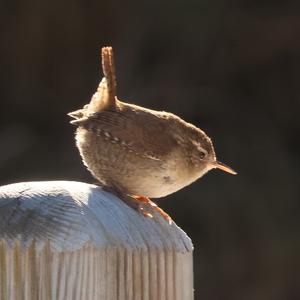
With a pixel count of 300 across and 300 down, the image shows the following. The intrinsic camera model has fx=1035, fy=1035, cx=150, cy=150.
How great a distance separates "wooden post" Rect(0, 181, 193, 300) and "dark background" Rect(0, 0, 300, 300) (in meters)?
5.31

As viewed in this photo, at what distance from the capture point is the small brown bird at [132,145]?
126 inches

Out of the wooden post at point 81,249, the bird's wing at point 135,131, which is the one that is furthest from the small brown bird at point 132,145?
the wooden post at point 81,249

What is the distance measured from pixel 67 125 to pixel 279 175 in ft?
5.30

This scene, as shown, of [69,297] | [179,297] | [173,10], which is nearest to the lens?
[69,297]

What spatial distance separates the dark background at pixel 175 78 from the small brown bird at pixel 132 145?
3791 mm

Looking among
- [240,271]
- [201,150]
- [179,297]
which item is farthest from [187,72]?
[179,297]

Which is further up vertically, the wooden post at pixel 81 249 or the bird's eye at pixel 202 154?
the wooden post at pixel 81 249

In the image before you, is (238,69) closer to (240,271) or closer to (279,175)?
(279,175)

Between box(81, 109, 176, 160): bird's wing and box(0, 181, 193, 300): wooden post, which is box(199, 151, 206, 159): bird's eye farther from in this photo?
box(0, 181, 193, 300): wooden post

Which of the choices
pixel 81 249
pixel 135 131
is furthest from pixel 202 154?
pixel 81 249

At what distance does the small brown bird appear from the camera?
10.5 feet

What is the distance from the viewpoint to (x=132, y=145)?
335 cm

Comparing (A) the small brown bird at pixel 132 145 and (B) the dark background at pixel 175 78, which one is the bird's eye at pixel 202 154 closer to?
(A) the small brown bird at pixel 132 145

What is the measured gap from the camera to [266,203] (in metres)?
7.24
